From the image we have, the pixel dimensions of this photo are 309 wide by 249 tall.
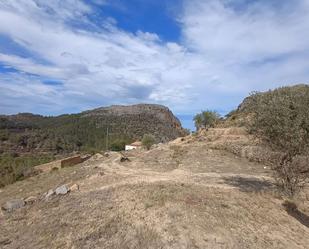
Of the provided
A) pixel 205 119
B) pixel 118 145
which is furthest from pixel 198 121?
pixel 118 145

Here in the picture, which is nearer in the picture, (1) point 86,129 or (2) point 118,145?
(2) point 118,145

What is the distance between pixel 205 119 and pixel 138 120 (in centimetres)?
6282

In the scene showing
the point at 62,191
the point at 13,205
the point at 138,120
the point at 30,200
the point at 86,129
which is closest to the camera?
the point at 13,205

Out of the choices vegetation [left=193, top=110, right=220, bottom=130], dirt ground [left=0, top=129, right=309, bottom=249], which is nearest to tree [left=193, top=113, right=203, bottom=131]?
vegetation [left=193, top=110, right=220, bottom=130]

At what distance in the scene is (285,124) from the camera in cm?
1203

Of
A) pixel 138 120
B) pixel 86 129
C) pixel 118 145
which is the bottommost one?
pixel 118 145

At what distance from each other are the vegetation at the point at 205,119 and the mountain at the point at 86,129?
71.2 feet

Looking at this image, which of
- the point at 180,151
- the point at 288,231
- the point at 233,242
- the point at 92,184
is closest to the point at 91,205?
the point at 92,184

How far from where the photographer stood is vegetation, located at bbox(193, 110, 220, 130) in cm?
5722

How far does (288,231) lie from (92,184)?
26.9 feet

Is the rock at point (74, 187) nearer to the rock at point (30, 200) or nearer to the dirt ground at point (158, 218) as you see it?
the dirt ground at point (158, 218)

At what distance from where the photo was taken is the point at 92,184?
15.5m

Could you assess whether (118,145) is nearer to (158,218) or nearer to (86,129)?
(86,129)

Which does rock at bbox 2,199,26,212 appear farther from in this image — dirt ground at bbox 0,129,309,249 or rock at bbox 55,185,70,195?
rock at bbox 55,185,70,195
